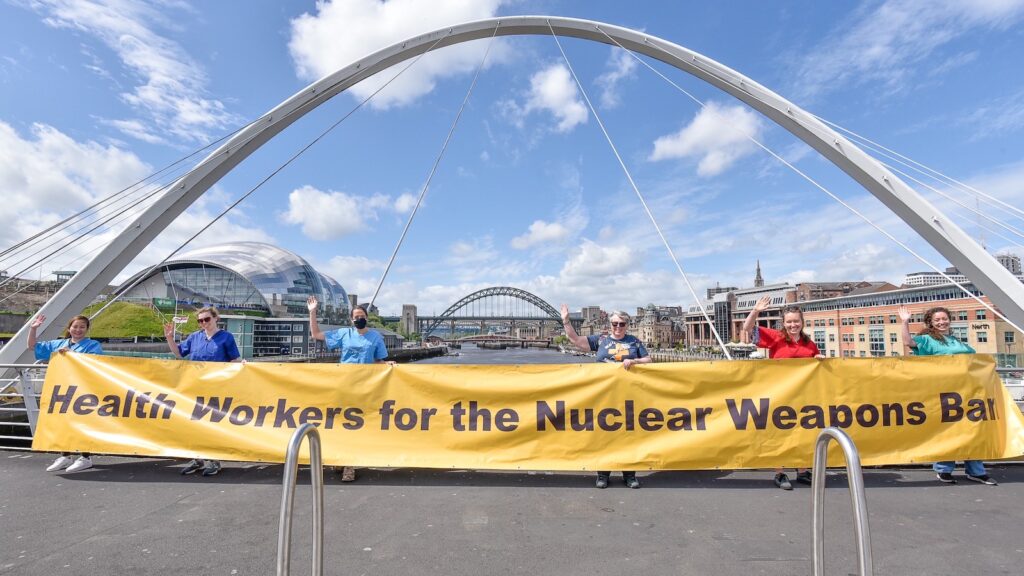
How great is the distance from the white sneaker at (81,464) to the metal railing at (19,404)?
0.75 meters

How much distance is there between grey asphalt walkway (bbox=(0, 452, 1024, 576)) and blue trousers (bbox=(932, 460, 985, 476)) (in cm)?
20

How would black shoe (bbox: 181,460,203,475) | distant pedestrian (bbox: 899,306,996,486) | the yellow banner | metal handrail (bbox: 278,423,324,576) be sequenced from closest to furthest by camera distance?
metal handrail (bbox: 278,423,324,576) → the yellow banner → distant pedestrian (bbox: 899,306,996,486) → black shoe (bbox: 181,460,203,475)

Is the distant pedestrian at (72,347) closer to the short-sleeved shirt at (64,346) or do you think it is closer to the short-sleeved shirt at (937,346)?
the short-sleeved shirt at (64,346)

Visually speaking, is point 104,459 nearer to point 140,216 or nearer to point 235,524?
point 235,524

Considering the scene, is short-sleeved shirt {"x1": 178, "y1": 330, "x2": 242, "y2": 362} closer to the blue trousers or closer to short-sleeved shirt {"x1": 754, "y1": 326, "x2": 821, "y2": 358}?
short-sleeved shirt {"x1": 754, "y1": 326, "x2": 821, "y2": 358}

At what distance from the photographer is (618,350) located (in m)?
5.74

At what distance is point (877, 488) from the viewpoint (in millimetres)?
5113

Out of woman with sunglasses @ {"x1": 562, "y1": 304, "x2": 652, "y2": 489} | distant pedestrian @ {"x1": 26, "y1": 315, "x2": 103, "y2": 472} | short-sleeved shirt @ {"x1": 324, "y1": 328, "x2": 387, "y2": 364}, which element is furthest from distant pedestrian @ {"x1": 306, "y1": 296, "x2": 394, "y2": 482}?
distant pedestrian @ {"x1": 26, "y1": 315, "x2": 103, "y2": 472}

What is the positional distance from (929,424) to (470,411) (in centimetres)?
507

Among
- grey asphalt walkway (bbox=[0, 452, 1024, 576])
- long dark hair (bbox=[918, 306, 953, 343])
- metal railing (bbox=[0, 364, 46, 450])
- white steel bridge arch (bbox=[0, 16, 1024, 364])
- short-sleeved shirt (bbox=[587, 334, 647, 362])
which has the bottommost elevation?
grey asphalt walkway (bbox=[0, 452, 1024, 576])

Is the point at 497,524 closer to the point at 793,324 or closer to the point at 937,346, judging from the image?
the point at 793,324

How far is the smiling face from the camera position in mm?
5625

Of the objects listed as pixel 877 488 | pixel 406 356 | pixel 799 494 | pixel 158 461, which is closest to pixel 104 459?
pixel 158 461

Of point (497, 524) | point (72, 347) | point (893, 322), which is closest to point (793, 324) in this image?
point (497, 524)
